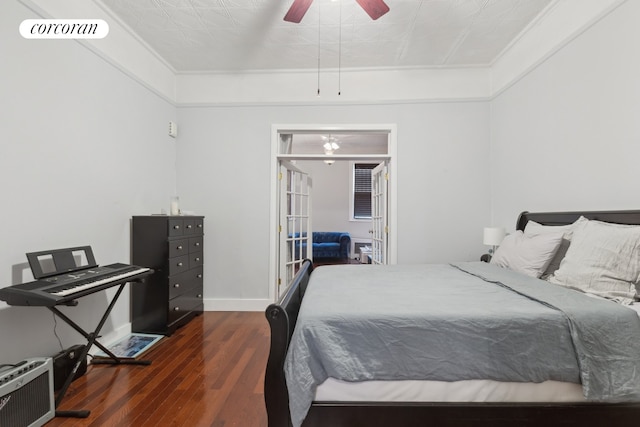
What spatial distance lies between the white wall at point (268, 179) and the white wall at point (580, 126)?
44 cm

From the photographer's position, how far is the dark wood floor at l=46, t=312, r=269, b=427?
5.63 feet

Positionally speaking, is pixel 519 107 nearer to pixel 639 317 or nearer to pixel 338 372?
pixel 639 317

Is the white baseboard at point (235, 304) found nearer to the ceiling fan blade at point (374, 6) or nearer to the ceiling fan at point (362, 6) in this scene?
the ceiling fan at point (362, 6)

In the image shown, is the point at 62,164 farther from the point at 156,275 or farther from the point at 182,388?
the point at 182,388

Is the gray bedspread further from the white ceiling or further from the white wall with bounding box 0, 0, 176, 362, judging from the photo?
the white ceiling

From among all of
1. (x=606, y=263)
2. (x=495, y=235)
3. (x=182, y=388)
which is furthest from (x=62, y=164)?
(x=495, y=235)

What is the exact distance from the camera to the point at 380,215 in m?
3.99

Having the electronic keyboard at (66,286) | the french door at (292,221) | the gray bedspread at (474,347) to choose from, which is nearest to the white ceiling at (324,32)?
the french door at (292,221)

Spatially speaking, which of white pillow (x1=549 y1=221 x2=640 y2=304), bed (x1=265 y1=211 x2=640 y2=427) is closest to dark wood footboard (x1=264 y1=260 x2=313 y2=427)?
bed (x1=265 y1=211 x2=640 y2=427)

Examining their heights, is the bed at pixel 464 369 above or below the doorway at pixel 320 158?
below

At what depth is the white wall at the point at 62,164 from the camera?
1.82 m

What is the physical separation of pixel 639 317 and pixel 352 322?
1.33 meters

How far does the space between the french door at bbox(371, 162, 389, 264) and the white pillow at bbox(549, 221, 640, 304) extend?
2029 millimetres

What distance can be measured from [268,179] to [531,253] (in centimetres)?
274
